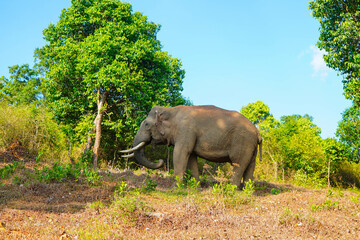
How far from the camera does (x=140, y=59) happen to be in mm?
23312

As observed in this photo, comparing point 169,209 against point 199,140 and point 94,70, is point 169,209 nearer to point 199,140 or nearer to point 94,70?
point 199,140

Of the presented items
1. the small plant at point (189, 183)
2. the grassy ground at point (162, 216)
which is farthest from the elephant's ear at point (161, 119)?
the grassy ground at point (162, 216)

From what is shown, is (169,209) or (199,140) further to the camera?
(199,140)

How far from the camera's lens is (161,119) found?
1153 cm

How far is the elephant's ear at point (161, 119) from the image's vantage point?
11.4 m

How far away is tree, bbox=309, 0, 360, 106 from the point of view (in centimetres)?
1741

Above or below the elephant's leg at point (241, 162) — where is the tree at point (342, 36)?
above

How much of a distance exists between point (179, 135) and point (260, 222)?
16.8ft

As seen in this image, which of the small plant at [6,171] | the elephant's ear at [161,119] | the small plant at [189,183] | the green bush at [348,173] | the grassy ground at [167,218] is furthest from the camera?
the green bush at [348,173]

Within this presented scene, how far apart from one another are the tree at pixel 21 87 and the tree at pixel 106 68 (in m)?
18.0

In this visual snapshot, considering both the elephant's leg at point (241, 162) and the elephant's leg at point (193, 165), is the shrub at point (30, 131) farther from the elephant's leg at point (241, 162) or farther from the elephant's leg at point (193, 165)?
the elephant's leg at point (241, 162)

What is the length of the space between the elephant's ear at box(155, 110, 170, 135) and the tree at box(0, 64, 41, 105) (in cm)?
3284

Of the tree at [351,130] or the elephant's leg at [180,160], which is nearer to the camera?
the elephant's leg at [180,160]

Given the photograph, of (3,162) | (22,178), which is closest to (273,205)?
(22,178)
